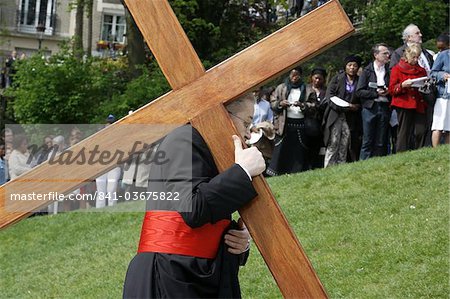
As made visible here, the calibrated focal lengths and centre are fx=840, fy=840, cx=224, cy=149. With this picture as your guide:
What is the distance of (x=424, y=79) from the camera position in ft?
40.3

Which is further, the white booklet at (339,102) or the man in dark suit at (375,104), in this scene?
the white booklet at (339,102)

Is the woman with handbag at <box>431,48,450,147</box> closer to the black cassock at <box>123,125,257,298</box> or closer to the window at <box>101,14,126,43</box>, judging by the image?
the black cassock at <box>123,125,257,298</box>

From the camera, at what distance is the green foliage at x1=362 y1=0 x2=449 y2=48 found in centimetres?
2239

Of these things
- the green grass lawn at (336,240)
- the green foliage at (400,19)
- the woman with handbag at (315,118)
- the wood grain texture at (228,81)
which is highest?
the green foliage at (400,19)

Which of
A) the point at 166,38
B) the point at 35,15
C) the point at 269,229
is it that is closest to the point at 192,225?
the point at 269,229

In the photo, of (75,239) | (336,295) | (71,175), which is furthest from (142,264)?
(75,239)

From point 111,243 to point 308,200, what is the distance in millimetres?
2785

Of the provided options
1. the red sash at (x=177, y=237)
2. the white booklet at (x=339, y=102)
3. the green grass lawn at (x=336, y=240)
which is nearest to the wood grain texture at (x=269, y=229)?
the red sash at (x=177, y=237)

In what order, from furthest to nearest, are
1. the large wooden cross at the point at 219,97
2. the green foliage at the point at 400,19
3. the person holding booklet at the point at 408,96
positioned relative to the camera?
the green foliage at the point at 400,19, the person holding booklet at the point at 408,96, the large wooden cross at the point at 219,97

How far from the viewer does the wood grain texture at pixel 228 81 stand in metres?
4.32

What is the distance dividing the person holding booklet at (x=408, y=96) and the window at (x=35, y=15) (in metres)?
34.0

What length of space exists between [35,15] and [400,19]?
89.1ft

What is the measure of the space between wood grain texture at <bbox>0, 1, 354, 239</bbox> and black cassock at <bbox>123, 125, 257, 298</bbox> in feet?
0.41

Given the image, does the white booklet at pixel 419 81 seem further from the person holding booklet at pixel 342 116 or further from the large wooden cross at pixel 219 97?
the large wooden cross at pixel 219 97
